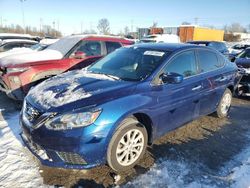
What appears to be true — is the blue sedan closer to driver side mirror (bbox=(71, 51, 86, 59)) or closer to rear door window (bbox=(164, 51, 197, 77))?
rear door window (bbox=(164, 51, 197, 77))

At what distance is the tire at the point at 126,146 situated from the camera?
10.9 ft

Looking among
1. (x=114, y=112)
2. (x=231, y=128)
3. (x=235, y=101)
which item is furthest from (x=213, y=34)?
(x=114, y=112)

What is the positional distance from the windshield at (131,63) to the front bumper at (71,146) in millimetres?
1157

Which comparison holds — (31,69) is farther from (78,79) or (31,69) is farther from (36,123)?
(36,123)

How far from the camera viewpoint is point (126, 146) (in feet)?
11.5

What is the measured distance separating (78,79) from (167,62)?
136 centimetres

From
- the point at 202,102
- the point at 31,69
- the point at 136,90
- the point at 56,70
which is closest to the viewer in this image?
the point at 136,90

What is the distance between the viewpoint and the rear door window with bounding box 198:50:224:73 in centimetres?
484

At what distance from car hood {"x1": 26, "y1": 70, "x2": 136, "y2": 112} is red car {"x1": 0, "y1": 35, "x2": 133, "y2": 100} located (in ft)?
6.69

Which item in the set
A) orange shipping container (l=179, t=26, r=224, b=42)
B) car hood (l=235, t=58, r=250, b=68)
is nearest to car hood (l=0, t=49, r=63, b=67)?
car hood (l=235, t=58, r=250, b=68)

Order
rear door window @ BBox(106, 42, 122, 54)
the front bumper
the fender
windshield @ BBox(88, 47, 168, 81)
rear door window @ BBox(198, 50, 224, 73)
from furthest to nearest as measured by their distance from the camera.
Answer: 1. rear door window @ BBox(106, 42, 122, 54)
2. the fender
3. rear door window @ BBox(198, 50, 224, 73)
4. windshield @ BBox(88, 47, 168, 81)
5. the front bumper

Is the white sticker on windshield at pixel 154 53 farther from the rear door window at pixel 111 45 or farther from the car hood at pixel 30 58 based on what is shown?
the rear door window at pixel 111 45

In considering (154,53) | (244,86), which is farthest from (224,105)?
(154,53)

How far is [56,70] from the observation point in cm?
634
